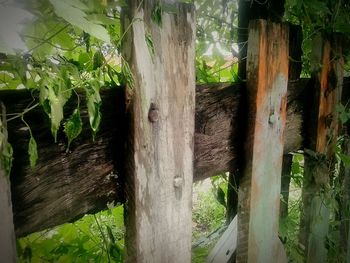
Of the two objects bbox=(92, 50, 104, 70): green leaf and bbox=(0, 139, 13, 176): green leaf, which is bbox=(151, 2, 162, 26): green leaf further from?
bbox=(0, 139, 13, 176): green leaf

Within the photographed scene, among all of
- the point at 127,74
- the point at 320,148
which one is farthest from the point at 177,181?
the point at 320,148

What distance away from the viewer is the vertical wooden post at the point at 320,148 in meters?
1.73

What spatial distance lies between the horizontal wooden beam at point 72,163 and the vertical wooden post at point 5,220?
0.29ft

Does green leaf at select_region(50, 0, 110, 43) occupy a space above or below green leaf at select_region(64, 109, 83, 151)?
above

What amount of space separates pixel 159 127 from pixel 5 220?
1.53ft

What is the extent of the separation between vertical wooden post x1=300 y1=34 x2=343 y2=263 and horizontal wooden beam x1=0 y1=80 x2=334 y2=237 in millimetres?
685

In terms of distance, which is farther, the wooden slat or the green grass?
the wooden slat

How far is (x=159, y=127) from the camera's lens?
3.43 feet

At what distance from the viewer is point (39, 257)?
4.23 ft

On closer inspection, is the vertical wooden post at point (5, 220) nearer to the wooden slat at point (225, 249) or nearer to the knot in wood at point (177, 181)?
the knot in wood at point (177, 181)

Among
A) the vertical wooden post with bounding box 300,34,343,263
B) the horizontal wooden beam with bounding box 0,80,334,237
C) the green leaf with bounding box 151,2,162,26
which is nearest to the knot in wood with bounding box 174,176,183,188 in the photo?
the horizontal wooden beam with bounding box 0,80,334,237

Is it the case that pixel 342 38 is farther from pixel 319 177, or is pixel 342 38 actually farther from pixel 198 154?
pixel 198 154

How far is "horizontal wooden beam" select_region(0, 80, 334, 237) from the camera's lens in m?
0.85

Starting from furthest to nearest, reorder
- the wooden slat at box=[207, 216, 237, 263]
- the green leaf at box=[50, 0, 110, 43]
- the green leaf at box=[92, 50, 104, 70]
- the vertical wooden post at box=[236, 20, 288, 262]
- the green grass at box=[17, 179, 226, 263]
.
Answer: the wooden slat at box=[207, 216, 237, 263] → the vertical wooden post at box=[236, 20, 288, 262] → the green grass at box=[17, 179, 226, 263] → the green leaf at box=[92, 50, 104, 70] → the green leaf at box=[50, 0, 110, 43]
